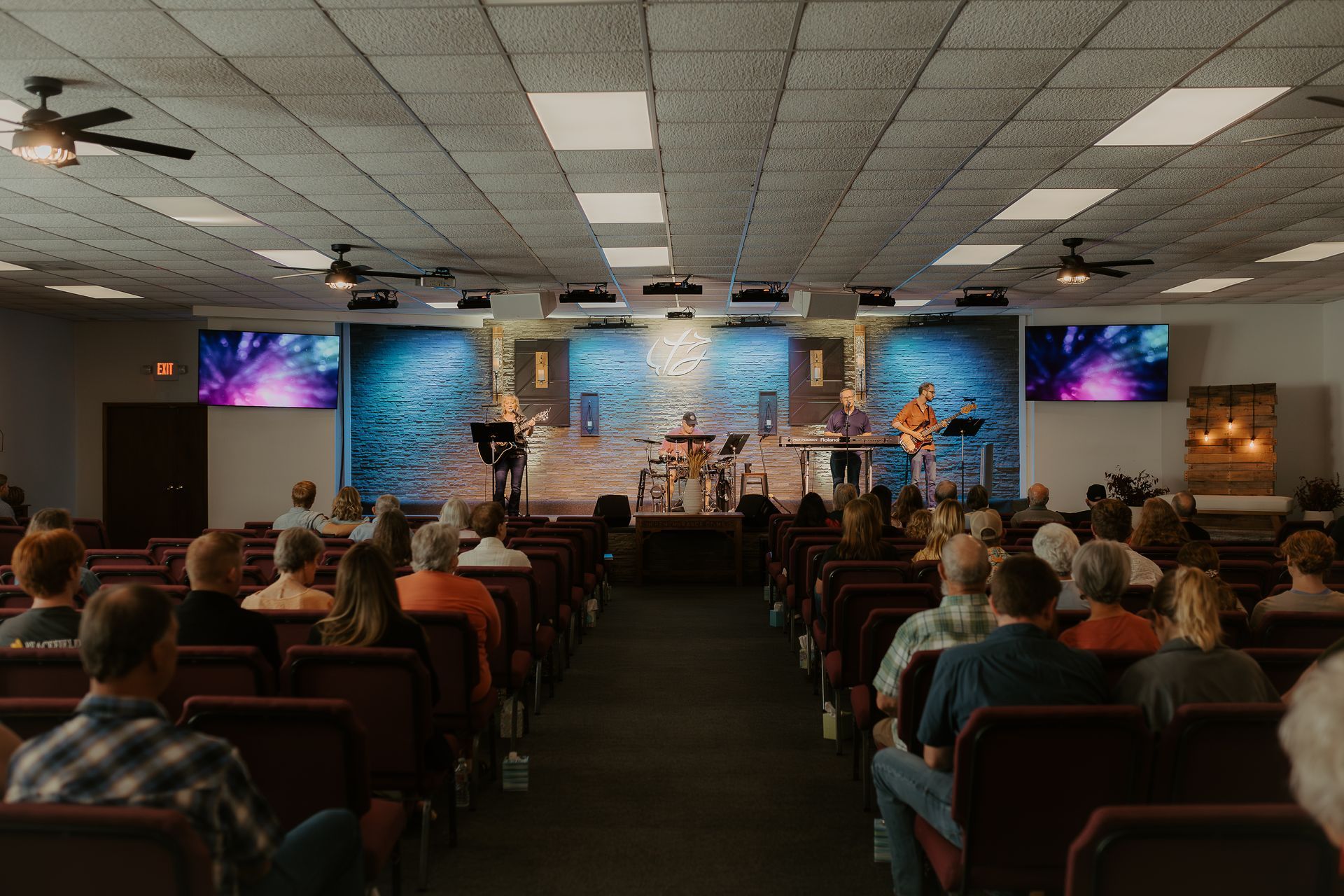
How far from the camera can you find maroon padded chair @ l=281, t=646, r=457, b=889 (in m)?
2.98

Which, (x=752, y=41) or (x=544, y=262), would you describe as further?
(x=544, y=262)

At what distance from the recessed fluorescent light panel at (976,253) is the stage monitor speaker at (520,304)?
477cm

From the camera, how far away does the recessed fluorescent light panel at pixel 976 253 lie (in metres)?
9.53

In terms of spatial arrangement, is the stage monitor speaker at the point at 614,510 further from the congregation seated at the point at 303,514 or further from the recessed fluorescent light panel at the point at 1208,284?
the recessed fluorescent light panel at the point at 1208,284

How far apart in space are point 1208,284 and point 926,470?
4.08 meters

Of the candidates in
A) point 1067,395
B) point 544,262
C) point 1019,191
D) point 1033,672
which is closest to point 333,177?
point 544,262

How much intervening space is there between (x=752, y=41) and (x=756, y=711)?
136 inches

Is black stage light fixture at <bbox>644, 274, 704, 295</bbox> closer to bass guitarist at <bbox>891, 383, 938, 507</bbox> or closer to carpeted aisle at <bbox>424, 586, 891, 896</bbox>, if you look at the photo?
bass guitarist at <bbox>891, 383, 938, 507</bbox>

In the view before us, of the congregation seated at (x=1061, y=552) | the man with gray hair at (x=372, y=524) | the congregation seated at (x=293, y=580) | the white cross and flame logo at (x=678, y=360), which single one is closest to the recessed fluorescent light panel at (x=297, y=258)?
the man with gray hair at (x=372, y=524)

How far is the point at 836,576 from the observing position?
195 inches

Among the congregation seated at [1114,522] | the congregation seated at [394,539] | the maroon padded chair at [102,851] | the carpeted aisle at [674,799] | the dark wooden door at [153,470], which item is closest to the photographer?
the maroon padded chair at [102,851]

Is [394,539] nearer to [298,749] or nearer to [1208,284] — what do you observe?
[298,749]

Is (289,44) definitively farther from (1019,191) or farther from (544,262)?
(544,262)

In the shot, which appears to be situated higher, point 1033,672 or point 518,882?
point 1033,672
